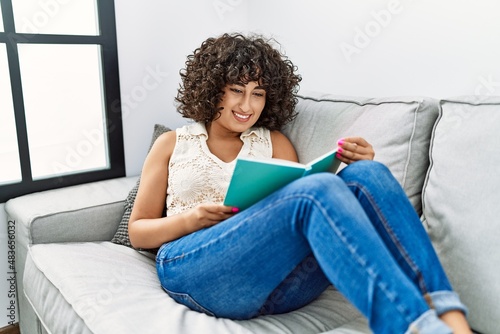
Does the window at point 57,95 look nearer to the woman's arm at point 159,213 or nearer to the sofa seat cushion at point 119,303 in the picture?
the sofa seat cushion at point 119,303

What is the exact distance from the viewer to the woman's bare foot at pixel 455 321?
78cm

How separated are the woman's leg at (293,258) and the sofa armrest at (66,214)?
44 cm

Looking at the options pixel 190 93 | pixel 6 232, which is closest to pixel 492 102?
pixel 190 93

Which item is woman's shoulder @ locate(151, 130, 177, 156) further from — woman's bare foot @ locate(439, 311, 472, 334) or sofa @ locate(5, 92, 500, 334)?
woman's bare foot @ locate(439, 311, 472, 334)

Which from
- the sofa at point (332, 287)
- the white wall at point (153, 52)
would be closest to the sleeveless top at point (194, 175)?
the sofa at point (332, 287)

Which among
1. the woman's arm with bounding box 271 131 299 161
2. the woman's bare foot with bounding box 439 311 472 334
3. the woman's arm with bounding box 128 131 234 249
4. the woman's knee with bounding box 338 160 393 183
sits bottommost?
the woman's bare foot with bounding box 439 311 472 334

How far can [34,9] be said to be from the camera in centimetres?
158

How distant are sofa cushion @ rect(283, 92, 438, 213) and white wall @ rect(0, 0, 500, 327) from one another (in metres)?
0.26

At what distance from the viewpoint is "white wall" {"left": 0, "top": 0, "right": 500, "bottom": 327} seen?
1.36m

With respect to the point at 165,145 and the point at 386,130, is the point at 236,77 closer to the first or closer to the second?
the point at 165,145

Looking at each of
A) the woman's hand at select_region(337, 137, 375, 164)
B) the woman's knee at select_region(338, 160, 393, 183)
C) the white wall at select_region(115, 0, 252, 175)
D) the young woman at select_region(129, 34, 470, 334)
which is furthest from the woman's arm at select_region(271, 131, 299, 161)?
the white wall at select_region(115, 0, 252, 175)

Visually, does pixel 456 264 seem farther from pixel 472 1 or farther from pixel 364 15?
pixel 364 15

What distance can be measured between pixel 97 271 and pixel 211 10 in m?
1.28

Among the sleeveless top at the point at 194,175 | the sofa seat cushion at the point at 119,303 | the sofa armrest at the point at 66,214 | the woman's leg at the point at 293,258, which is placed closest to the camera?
the woman's leg at the point at 293,258
